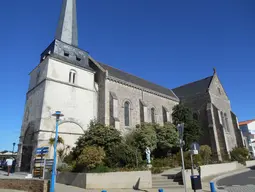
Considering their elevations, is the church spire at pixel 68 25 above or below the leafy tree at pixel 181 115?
above

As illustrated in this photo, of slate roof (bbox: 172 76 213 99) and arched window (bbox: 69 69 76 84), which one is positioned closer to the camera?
arched window (bbox: 69 69 76 84)

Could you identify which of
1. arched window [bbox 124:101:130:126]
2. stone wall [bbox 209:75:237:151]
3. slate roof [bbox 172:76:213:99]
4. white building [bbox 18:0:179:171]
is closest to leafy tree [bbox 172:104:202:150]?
white building [bbox 18:0:179:171]

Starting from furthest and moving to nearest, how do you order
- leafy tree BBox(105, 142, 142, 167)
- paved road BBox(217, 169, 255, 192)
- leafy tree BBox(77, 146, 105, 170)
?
leafy tree BBox(105, 142, 142, 167), leafy tree BBox(77, 146, 105, 170), paved road BBox(217, 169, 255, 192)

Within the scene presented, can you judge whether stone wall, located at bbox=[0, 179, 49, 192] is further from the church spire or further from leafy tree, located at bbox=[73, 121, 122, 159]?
the church spire

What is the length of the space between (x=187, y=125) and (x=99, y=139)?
43.0 ft

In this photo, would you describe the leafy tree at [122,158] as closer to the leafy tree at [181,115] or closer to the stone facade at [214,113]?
the leafy tree at [181,115]

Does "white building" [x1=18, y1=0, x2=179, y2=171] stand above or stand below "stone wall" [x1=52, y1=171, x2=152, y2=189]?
above

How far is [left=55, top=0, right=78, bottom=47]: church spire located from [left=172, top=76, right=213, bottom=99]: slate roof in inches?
870

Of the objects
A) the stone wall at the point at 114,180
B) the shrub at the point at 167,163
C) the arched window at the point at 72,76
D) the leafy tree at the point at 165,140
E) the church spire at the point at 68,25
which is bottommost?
the stone wall at the point at 114,180

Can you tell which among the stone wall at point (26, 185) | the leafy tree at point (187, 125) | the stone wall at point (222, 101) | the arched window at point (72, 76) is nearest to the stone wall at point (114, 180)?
the stone wall at point (26, 185)

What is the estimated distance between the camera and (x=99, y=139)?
53.2 ft

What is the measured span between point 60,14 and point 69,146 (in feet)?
61.9

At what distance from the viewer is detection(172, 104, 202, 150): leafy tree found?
75.6 feet

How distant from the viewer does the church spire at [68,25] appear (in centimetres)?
2402
